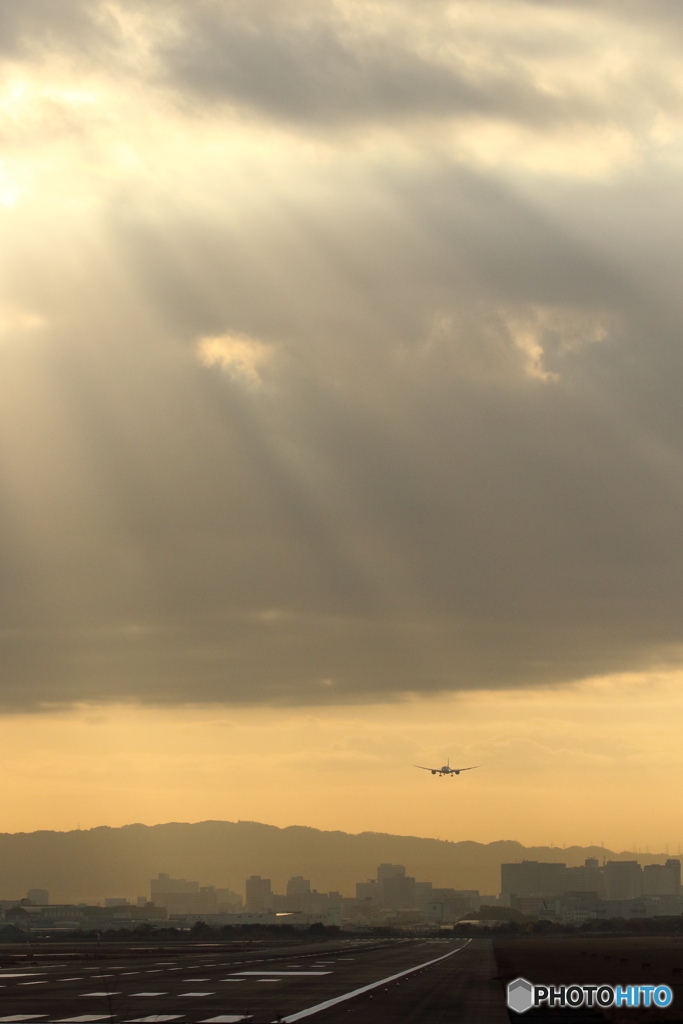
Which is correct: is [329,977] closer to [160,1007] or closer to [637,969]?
[160,1007]

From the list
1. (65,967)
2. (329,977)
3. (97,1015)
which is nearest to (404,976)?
(329,977)

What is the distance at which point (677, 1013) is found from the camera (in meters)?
65.6

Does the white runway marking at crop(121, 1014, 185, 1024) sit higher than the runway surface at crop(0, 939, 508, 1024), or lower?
higher

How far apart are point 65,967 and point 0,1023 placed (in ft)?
223

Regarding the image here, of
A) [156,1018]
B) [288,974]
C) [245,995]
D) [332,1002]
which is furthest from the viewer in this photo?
[288,974]

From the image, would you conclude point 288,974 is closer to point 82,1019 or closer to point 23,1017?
point 23,1017

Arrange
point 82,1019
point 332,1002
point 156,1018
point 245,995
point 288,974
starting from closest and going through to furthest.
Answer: point 82,1019, point 156,1018, point 332,1002, point 245,995, point 288,974

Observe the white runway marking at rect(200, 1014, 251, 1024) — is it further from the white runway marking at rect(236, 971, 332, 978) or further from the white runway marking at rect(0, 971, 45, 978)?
the white runway marking at rect(0, 971, 45, 978)

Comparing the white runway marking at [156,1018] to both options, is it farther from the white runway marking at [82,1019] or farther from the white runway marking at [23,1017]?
the white runway marking at [23,1017]

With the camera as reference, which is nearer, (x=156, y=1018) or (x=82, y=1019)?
(x=82, y=1019)

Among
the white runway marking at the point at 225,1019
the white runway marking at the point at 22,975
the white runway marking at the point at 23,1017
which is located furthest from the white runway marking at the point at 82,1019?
the white runway marking at the point at 22,975

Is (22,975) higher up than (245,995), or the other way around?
(245,995)

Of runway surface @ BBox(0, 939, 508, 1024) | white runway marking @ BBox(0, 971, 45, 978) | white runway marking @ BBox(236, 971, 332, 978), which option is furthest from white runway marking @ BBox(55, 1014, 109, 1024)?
white runway marking @ BBox(236, 971, 332, 978)

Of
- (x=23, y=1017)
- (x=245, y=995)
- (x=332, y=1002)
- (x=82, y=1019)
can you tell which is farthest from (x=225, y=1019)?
(x=245, y=995)
